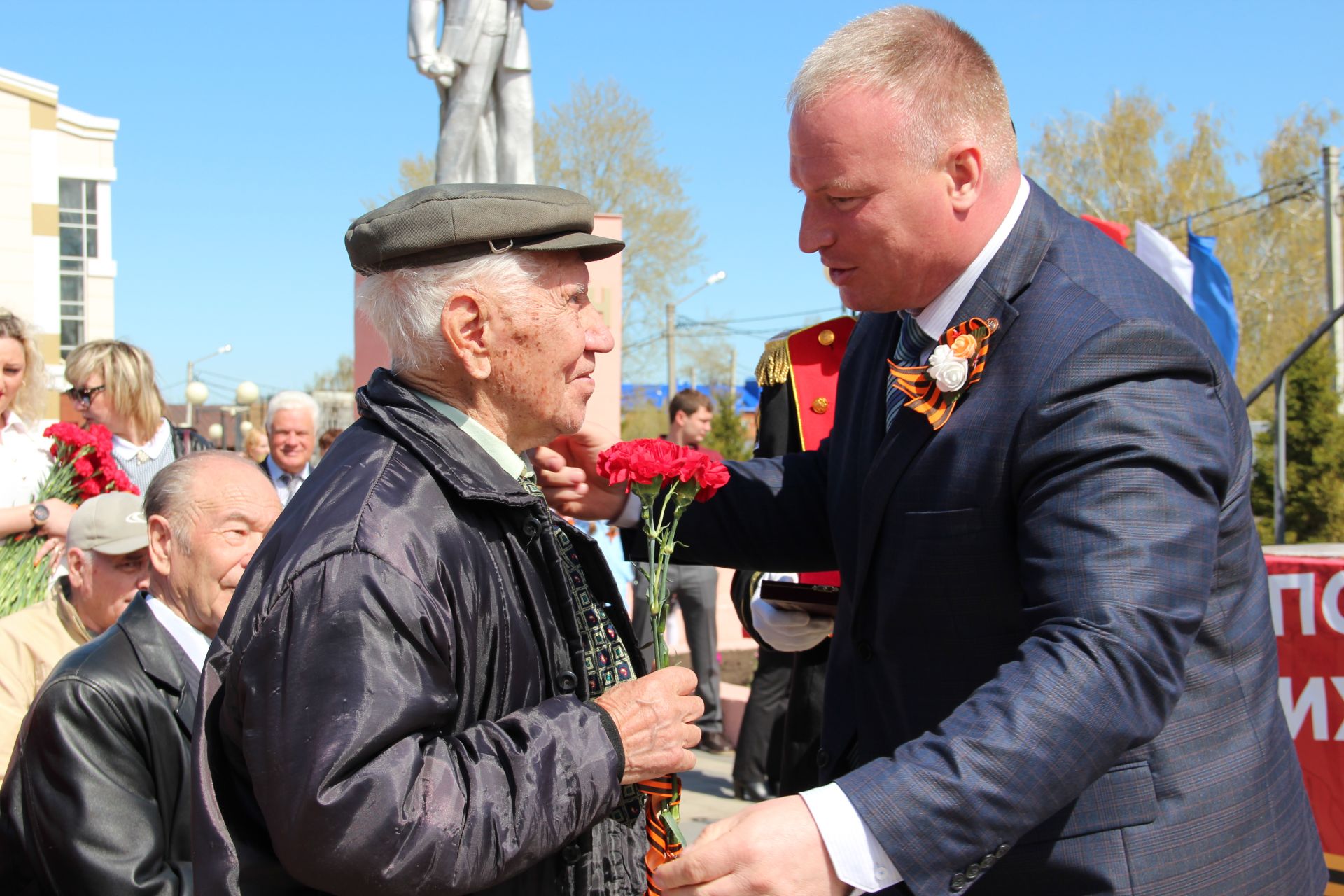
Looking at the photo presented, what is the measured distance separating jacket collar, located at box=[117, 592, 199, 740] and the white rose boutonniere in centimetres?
165

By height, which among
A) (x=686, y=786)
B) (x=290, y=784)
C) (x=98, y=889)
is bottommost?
(x=686, y=786)

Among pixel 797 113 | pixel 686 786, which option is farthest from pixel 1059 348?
pixel 686 786

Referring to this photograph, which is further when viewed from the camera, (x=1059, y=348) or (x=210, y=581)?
(x=210, y=581)

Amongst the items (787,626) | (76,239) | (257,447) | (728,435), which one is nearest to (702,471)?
(787,626)

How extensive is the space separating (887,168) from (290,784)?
1.22 m

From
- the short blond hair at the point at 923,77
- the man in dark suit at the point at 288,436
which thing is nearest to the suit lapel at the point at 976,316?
the short blond hair at the point at 923,77

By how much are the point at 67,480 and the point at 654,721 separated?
3354mm

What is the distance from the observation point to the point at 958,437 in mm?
1840

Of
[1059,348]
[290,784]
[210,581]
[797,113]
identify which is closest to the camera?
[290,784]

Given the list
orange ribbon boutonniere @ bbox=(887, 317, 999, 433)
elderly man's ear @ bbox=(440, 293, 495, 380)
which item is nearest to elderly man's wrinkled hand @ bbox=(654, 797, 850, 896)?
orange ribbon boutonniere @ bbox=(887, 317, 999, 433)

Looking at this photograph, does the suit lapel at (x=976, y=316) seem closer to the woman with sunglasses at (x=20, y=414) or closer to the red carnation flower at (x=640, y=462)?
the red carnation flower at (x=640, y=462)

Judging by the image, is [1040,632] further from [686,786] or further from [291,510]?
[686,786]

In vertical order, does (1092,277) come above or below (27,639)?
above

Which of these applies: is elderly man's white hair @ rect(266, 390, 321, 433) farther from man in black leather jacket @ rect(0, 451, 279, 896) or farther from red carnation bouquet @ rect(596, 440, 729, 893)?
red carnation bouquet @ rect(596, 440, 729, 893)
